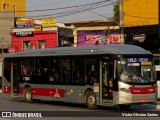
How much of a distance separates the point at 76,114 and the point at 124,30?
85.8ft

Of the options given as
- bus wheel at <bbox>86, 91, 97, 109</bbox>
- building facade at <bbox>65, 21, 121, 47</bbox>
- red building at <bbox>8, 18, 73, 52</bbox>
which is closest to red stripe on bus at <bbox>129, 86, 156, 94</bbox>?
bus wheel at <bbox>86, 91, 97, 109</bbox>

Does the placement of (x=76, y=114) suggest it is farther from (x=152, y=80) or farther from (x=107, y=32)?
(x=107, y=32)

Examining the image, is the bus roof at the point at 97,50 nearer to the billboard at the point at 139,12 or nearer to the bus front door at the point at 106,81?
the bus front door at the point at 106,81

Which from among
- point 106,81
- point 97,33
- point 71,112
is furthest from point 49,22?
point 71,112

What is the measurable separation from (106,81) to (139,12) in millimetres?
23686

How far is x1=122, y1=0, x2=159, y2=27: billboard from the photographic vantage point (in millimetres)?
41688

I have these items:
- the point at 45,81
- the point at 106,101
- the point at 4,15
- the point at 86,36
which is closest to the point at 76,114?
the point at 106,101

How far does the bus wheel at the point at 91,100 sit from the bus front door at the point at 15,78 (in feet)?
21.8

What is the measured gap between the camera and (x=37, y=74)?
970 inches

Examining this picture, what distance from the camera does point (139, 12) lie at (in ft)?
141

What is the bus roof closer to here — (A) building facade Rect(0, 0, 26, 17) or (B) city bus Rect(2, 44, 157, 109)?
(B) city bus Rect(2, 44, 157, 109)

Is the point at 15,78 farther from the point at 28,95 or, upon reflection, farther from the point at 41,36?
the point at 41,36

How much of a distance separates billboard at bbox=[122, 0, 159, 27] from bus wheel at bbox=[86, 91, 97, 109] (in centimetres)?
2191

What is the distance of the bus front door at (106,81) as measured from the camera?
783 inches
